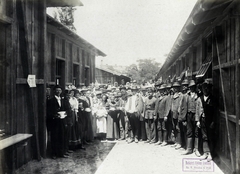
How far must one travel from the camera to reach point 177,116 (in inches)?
259

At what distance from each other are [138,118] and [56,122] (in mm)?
2841

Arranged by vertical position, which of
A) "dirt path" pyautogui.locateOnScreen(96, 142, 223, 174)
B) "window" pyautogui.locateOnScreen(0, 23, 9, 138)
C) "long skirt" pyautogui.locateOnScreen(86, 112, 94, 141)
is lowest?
"dirt path" pyautogui.locateOnScreen(96, 142, 223, 174)

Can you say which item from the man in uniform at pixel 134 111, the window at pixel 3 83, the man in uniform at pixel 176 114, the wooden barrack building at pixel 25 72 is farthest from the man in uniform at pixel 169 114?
the window at pixel 3 83

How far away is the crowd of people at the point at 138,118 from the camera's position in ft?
18.1

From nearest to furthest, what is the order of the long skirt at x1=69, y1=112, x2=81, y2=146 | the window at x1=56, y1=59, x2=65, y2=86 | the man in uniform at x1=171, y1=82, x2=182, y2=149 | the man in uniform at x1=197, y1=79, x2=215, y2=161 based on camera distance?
1. the man in uniform at x1=197, y1=79, x2=215, y2=161
2. the long skirt at x1=69, y1=112, x2=81, y2=146
3. the man in uniform at x1=171, y1=82, x2=182, y2=149
4. the window at x1=56, y1=59, x2=65, y2=86

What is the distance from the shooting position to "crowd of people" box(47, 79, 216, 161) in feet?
18.1

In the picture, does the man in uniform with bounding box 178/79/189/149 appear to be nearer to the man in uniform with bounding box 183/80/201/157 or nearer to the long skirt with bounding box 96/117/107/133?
the man in uniform with bounding box 183/80/201/157

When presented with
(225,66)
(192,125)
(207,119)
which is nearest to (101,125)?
(192,125)

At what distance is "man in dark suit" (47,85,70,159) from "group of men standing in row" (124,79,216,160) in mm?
2432

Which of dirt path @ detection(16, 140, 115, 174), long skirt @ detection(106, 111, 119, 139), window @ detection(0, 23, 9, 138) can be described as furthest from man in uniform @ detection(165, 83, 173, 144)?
window @ detection(0, 23, 9, 138)

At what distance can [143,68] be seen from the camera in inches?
575

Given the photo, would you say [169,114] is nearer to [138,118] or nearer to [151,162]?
[138,118]

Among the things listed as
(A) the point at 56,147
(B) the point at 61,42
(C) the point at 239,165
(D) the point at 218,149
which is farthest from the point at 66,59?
(C) the point at 239,165

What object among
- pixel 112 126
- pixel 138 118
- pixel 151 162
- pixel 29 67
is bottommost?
pixel 151 162
